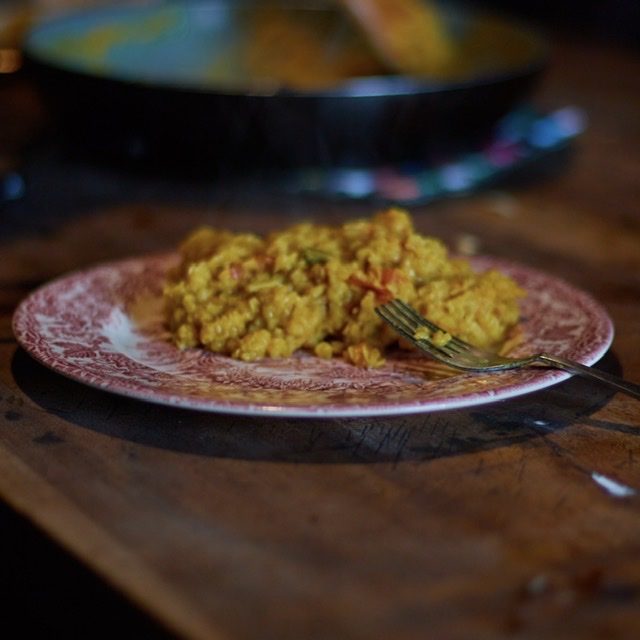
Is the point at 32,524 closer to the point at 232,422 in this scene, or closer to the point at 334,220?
the point at 232,422

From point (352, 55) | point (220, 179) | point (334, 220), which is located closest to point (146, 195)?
point (220, 179)

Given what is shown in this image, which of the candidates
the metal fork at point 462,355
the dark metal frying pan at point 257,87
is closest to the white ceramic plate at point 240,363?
the metal fork at point 462,355

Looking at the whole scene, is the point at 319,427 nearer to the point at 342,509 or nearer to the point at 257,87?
the point at 342,509

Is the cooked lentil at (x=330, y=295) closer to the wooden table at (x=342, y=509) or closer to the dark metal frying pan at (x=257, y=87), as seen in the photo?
the wooden table at (x=342, y=509)

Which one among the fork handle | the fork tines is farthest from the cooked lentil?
the fork handle

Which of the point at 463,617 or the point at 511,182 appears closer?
the point at 463,617

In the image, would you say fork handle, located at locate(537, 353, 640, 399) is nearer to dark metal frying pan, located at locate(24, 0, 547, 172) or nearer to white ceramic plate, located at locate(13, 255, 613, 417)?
white ceramic plate, located at locate(13, 255, 613, 417)
